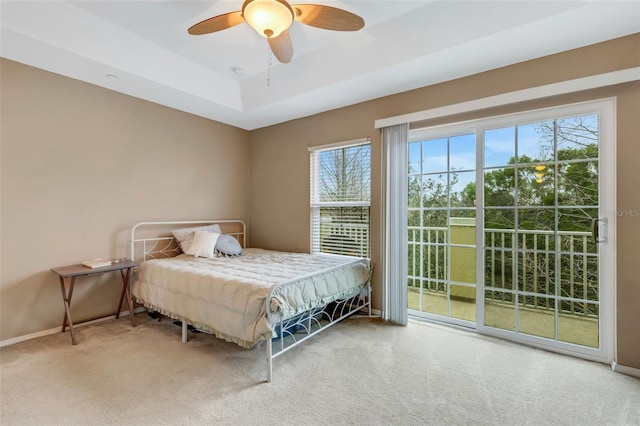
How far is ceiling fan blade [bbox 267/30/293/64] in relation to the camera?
2.10m

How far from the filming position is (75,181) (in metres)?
3.01

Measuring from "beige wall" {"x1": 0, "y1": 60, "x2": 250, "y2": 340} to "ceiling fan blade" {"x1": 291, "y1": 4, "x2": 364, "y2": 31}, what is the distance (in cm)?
253

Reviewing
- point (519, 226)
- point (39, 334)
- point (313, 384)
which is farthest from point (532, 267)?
point (39, 334)

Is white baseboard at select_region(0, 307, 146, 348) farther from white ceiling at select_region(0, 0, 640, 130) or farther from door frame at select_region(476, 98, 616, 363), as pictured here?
door frame at select_region(476, 98, 616, 363)

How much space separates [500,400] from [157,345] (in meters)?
2.70

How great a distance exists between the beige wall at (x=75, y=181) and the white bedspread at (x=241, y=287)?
64 centimetres

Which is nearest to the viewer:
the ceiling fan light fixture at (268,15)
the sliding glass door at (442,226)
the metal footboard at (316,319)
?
the ceiling fan light fixture at (268,15)

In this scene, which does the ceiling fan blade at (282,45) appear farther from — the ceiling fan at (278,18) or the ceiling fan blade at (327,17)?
the ceiling fan blade at (327,17)

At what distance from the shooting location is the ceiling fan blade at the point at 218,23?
1921mm

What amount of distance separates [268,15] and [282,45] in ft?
1.42

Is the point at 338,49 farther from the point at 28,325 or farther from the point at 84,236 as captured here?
the point at 28,325

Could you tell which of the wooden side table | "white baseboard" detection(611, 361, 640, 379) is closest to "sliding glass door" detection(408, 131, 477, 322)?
"white baseboard" detection(611, 361, 640, 379)

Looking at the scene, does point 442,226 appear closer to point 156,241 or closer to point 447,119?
point 447,119

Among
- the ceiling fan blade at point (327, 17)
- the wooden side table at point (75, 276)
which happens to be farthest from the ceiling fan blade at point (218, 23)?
the wooden side table at point (75, 276)
